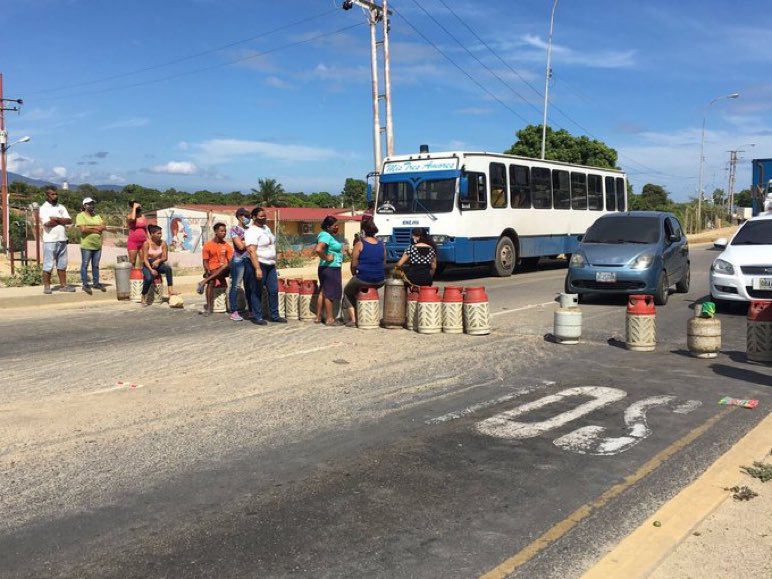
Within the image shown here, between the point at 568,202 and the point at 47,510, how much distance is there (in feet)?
68.0

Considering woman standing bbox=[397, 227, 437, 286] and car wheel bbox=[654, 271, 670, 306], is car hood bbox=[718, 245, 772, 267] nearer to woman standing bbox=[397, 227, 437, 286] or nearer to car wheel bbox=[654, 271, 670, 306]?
car wheel bbox=[654, 271, 670, 306]

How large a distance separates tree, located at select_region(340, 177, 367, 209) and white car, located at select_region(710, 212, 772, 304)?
99.3 meters

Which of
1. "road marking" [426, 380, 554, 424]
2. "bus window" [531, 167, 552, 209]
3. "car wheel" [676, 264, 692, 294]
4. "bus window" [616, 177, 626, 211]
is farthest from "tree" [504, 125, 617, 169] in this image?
"road marking" [426, 380, 554, 424]

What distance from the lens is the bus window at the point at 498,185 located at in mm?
19484

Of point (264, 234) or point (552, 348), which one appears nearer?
→ point (552, 348)

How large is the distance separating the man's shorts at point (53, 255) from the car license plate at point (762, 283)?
12.3 m

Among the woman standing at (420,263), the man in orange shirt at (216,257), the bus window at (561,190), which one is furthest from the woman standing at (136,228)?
the bus window at (561,190)

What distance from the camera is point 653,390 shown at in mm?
7035

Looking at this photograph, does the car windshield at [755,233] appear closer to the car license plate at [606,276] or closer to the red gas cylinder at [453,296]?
the car license plate at [606,276]

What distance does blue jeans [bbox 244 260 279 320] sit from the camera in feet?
36.5

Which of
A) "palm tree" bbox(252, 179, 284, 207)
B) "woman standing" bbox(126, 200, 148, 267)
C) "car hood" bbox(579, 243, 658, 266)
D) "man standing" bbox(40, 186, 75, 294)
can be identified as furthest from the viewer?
"palm tree" bbox(252, 179, 284, 207)

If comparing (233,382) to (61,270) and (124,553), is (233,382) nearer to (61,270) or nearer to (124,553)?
(124,553)

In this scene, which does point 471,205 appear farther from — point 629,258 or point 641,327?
→ point 641,327

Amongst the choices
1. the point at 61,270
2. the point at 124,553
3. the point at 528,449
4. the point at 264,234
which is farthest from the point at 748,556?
the point at 61,270
